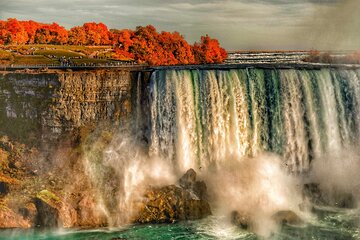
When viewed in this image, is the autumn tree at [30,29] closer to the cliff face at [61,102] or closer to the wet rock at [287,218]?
the cliff face at [61,102]

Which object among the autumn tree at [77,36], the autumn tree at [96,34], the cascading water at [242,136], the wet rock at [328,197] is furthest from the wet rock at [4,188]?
the autumn tree at [96,34]

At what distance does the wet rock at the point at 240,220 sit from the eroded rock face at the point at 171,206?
4.41 feet

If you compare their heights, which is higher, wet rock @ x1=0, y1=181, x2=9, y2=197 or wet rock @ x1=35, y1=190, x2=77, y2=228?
wet rock @ x1=0, y1=181, x2=9, y2=197

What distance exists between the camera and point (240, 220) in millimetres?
21062

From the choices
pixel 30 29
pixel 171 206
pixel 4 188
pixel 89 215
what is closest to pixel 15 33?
pixel 30 29

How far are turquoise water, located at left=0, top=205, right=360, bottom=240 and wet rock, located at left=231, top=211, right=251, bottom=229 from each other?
325 millimetres

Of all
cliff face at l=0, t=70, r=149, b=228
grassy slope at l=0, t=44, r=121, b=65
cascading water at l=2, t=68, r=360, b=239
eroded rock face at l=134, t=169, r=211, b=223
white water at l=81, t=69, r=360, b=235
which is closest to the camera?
eroded rock face at l=134, t=169, r=211, b=223

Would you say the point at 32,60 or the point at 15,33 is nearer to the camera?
the point at 32,60

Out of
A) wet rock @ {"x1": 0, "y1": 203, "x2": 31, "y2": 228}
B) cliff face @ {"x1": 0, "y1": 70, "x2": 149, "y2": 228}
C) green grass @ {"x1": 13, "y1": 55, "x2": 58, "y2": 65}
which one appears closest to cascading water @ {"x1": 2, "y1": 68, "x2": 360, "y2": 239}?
cliff face @ {"x1": 0, "y1": 70, "x2": 149, "y2": 228}

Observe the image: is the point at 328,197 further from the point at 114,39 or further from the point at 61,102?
the point at 114,39

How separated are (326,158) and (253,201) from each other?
5654 millimetres

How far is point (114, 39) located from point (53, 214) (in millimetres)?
42205

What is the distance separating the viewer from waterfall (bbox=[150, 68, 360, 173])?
24.7 meters

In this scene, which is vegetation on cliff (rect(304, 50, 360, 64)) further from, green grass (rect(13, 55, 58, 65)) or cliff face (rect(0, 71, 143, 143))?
green grass (rect(13, 55, 58, 65))
